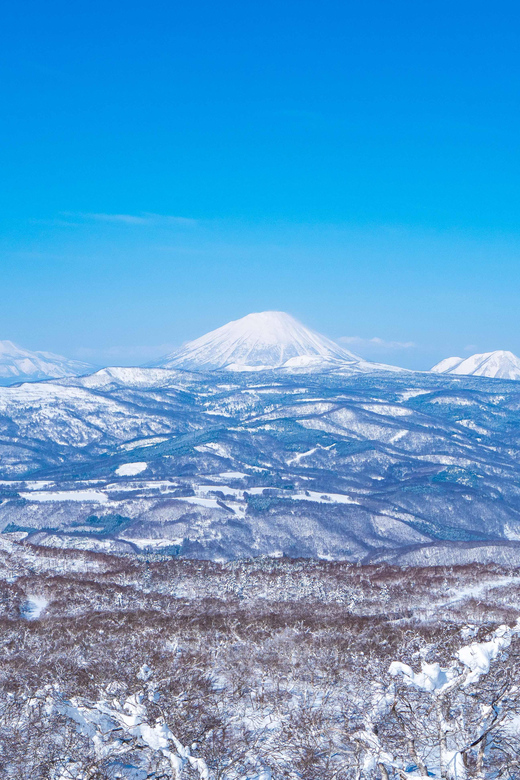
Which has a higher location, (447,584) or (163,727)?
(163,727)

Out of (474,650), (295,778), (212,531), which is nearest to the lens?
(474,650)

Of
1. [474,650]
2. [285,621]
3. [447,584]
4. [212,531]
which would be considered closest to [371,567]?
[447,584]

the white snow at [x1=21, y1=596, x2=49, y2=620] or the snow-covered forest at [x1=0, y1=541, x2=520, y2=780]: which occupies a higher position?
the snow-covered forest at [x1=0, y1=541, x2=520, y2=780]

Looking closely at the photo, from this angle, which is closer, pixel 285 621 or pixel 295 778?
pixel 295 778

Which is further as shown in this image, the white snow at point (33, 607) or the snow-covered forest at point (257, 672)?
the white snow at point (33, 607)

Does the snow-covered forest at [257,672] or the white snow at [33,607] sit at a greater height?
the snow-covered forest at [257,672]

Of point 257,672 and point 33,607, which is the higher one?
point 257,672

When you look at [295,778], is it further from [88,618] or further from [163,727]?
[88,618]

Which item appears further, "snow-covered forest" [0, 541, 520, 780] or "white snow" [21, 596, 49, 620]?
"white snow" [21, 596, 49, 620]
